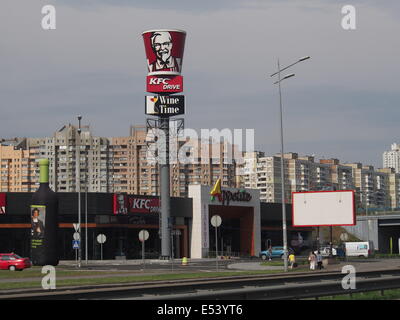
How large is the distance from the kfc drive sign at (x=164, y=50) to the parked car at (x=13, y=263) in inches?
1161

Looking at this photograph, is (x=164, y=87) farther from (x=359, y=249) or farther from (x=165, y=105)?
(x=359, y=249)

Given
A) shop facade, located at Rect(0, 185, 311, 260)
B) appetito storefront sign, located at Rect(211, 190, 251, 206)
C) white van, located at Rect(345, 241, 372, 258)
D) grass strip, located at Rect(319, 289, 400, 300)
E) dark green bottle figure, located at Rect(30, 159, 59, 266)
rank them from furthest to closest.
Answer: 1. appetito storefront sign, located at Rect(211, 190, 251, 206)
2. white van, located at Rect(345, 241, 372, 258)
3. shop facade, located at Rect(0, 185, 311, 260)
4. dark green bottle figure, located at Rect(30, 159, 59, 266)
5. grass strip, located at Rect(319, 289, 400, 300)

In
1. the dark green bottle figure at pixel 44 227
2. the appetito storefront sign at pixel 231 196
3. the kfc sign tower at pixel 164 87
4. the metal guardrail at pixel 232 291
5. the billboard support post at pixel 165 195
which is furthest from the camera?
the appetito storefront sign at pixel 231 196

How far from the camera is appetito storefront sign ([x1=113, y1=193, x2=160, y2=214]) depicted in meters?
78.0

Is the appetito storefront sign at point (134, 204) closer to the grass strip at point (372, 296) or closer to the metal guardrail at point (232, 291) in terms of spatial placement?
the metal guardrail at point (232, 291)

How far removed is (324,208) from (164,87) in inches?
1006

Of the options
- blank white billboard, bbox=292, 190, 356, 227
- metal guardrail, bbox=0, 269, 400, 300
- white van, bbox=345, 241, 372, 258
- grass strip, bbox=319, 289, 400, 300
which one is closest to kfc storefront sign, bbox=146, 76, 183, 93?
blank white billboard, bbox=292, 190, 356, 227

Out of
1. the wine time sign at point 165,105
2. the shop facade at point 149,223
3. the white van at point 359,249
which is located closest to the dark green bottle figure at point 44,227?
the shop facade at point 149,223

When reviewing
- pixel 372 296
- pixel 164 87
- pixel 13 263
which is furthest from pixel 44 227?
pixel 372 296

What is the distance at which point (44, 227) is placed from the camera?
51062 millimetres

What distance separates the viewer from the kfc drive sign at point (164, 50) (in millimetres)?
74812

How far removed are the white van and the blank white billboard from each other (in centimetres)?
2705

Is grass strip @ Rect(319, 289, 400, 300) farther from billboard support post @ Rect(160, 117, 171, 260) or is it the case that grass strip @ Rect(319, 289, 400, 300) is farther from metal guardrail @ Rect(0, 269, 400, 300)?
billboard support post @ Rect(160, 117, 171, 260)
